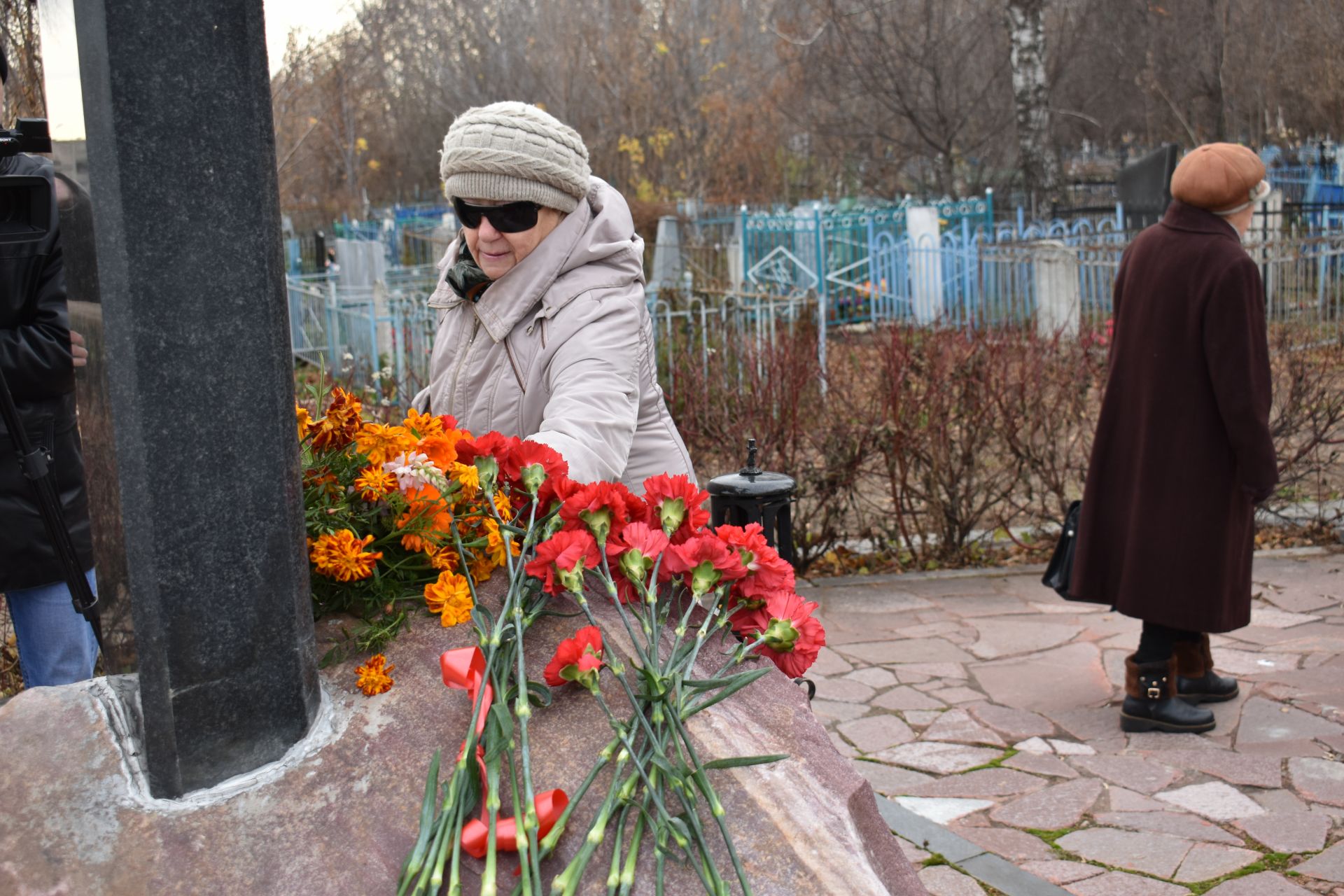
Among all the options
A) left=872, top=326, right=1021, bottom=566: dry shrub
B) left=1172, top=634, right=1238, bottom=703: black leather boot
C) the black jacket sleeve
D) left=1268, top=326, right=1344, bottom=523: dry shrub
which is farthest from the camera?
left=1268, top=326, right=1344, bottom=523: dry shrub

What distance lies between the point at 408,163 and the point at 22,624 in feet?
107

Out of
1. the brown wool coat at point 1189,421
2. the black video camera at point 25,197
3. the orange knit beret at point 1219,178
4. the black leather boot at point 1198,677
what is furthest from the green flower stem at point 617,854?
the black leather boot at point 1198,677

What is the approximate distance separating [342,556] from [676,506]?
18.7 inches

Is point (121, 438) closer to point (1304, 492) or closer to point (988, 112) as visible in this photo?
point (1304, 492)

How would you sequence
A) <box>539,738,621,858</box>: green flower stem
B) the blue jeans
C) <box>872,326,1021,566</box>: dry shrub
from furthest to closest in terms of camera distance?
<box>872,326,1021,566</box>: dry shrub → the blue jeans → <box>539,738,621,858</box>: green flower stem

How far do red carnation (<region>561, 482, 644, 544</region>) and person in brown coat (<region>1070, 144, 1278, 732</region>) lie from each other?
2.56 m

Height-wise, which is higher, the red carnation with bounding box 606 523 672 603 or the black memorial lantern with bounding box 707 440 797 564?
the red carnation with bounding box 606 523 672 603

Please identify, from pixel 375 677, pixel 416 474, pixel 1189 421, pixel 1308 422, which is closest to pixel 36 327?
pixel 416 474

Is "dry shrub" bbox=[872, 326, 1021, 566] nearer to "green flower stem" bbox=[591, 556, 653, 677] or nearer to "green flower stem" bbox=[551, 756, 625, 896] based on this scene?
"green flower stem" bbox=[591, 556, 653, 677]

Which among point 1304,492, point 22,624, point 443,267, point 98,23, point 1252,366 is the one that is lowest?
point 1304,492

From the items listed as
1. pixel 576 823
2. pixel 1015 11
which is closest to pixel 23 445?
pixel 576 823

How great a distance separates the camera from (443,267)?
2.56 metres

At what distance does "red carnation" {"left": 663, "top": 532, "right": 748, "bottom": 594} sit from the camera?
1.71m

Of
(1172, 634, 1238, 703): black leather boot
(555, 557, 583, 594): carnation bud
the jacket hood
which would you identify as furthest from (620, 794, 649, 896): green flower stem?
(1172, 634, 1238, 703): black leather boot
